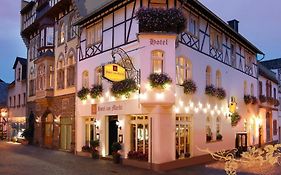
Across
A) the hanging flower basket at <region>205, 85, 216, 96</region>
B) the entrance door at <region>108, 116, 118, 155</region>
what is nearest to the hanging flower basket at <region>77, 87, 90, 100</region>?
the entrance door at <region>108, 116, 118, 155</region>

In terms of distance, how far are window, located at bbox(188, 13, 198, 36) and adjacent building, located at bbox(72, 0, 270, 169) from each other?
52 mm

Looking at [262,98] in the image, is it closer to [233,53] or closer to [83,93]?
[233,53]

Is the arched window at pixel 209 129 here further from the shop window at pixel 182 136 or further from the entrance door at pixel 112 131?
the entrance door at pixel 112 131

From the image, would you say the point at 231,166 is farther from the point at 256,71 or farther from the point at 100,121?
the point at 256,71

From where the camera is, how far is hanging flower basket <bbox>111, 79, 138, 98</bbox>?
16500mm

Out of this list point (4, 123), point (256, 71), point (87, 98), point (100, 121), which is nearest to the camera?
point (100, 121)

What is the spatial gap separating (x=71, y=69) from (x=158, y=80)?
385 inches

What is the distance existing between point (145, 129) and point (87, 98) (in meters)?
5.66

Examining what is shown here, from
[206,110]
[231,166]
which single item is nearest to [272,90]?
[206,110]

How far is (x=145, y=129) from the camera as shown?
55.6 ft

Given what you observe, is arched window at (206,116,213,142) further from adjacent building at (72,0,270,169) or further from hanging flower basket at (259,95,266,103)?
hanging flower basket at (259,95,266,103)

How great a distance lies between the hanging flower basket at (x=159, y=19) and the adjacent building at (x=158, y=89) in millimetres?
285

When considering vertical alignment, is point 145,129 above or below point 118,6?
below

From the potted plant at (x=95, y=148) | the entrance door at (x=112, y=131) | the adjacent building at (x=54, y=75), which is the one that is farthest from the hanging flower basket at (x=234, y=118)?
the adjacent building at (x=54, y=75)
